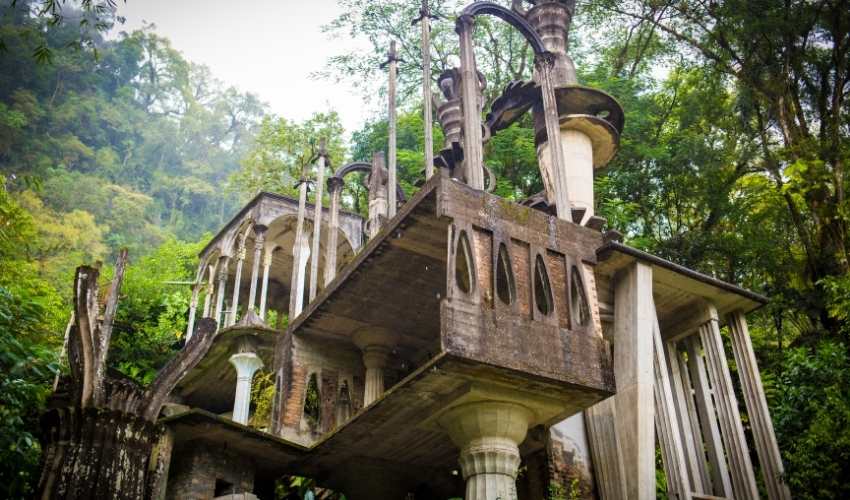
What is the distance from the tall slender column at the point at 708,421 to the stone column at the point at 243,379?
9.24 meters

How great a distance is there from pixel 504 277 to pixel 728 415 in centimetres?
559

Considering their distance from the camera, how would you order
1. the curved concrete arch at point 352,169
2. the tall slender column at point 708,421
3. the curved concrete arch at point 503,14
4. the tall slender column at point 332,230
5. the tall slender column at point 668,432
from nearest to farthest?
the tall slender column at point 668,432
the tall slender column at point 708,421
the curved concrete arch at point 503,14
the tall slender column at point 332,230
the curved concrete arch at point 352,169

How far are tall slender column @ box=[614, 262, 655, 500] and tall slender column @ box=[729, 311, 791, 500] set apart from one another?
2480 mm

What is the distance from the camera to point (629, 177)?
81.0ft

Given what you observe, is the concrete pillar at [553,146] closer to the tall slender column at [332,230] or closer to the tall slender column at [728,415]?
the tall slender column at [728,415]

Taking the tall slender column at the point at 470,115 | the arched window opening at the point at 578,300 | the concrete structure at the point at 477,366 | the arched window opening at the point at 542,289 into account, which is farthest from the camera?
the tall slender column at the point at 470,115

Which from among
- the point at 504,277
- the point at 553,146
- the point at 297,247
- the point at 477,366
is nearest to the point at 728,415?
the point at 504,277

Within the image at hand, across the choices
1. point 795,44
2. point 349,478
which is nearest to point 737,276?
point 795,44

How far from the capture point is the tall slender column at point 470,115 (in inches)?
504

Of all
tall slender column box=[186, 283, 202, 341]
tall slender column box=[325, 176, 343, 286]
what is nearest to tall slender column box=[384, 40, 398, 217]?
tall slender column box=[325, 176, 343, 286]

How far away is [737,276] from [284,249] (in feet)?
43.7

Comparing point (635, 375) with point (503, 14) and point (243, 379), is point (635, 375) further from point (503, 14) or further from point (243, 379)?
point (243, 379)

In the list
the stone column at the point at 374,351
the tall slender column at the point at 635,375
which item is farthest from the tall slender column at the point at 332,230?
the tall slender column at the point at 635,375

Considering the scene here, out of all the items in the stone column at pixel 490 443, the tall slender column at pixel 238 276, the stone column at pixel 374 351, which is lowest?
the stone column at pixel 490 443
